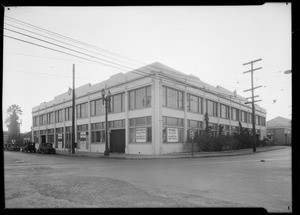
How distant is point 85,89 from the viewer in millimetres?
40469

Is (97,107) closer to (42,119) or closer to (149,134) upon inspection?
(149,134)

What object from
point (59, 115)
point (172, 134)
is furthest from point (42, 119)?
point (172, 134)

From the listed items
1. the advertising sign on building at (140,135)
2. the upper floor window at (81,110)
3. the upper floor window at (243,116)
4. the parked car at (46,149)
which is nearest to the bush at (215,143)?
the advertising sign on building at (140,135)

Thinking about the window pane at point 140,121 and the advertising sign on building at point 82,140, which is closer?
the window pane at point 140,121

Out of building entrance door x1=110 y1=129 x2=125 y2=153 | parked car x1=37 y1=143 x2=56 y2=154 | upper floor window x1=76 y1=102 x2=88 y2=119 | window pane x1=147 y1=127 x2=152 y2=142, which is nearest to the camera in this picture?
window pane x1=147 y1=127 x2=152 y2=142

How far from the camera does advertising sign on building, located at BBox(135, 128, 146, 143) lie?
91.0 ft

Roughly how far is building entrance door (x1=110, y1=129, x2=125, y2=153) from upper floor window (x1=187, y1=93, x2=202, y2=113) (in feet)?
28.6

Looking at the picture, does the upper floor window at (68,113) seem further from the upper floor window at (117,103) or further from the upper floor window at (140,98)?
the upper floor window at (140,98)

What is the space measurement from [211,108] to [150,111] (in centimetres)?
1302

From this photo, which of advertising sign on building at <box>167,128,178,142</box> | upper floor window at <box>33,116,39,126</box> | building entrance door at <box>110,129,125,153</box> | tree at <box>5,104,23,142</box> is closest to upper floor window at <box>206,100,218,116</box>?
advertising sign on building at <box>167,128,178,142</box>

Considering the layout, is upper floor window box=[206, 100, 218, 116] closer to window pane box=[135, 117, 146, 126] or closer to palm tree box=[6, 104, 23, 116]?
window pane box=[135, 117, 146, 126]

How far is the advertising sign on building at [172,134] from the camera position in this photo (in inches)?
1104

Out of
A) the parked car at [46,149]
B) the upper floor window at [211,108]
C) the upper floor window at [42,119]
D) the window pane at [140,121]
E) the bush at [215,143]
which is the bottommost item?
the parked car at [46,149]
